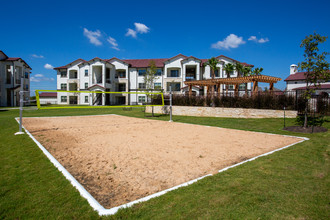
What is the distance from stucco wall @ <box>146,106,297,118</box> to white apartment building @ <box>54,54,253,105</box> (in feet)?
66.8

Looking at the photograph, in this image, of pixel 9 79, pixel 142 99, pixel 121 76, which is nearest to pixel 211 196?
pixel 142 99

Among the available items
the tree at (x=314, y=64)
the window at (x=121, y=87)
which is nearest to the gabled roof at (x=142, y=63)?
the window at (x=121, y=87)

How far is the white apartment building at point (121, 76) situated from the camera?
41500 millimetres

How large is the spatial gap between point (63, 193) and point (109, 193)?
2.51 ft

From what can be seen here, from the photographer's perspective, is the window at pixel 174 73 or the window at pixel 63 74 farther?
the window at pixel 63 74

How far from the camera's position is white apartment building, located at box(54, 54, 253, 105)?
41500mm

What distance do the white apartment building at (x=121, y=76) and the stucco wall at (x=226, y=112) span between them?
2035cm


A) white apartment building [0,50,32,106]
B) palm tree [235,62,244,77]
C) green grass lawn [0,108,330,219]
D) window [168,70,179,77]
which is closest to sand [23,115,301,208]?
green grass lawn [0,108,330,219]

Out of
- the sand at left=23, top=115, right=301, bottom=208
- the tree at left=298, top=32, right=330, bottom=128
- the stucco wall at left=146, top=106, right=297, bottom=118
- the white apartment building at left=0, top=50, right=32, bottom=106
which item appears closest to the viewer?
the sand at left=23, top=115, right=301, bottom=208

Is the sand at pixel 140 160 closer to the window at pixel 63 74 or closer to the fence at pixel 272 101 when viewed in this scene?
the fence at pixel 272 101

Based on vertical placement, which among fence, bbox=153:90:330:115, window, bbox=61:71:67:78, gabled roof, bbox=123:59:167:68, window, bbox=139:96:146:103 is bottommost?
fence, bbox=153:90:330:115

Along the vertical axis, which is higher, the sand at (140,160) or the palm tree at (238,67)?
the palm tree at (238,67)

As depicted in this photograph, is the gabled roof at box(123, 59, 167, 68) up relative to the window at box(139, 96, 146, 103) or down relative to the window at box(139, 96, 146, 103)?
up

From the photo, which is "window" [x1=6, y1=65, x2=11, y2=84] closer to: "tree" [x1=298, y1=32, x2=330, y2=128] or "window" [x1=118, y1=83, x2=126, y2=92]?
"window" [x1=118, y1=83, x2=126, y2=92]
